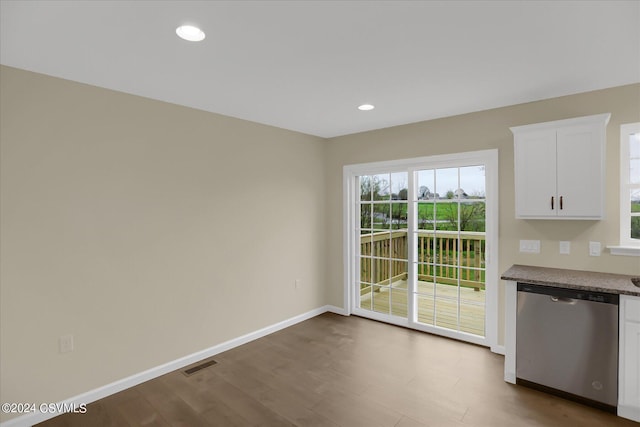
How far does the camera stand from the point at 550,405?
99.7 inches

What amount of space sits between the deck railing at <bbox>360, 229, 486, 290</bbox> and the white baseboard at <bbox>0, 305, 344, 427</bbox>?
1306 mm

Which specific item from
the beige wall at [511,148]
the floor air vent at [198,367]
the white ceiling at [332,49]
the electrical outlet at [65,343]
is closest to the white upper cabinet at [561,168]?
the beige wall at [511,148]

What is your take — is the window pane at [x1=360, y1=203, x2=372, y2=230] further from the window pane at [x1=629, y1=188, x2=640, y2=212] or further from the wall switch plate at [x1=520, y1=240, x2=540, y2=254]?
the window pane at [x1=629, y1=188, x2=640, y2=212]

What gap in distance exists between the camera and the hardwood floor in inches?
94.1

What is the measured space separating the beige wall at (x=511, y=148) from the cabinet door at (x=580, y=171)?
0.24 meters

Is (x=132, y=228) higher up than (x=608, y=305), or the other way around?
(x=132, y=228)

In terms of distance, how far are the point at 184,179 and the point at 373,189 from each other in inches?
97.3

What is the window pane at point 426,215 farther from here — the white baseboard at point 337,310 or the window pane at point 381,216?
the white baseboard at point 337,310

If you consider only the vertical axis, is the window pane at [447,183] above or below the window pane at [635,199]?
above

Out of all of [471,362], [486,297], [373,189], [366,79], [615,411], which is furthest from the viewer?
[373,189]

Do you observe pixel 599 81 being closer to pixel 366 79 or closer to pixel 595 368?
pixel 366 79

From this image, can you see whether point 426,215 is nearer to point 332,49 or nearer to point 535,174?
point 535,174

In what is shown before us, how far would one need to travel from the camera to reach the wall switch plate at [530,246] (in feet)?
10.5

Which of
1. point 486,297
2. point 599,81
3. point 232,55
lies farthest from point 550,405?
point 232,55
